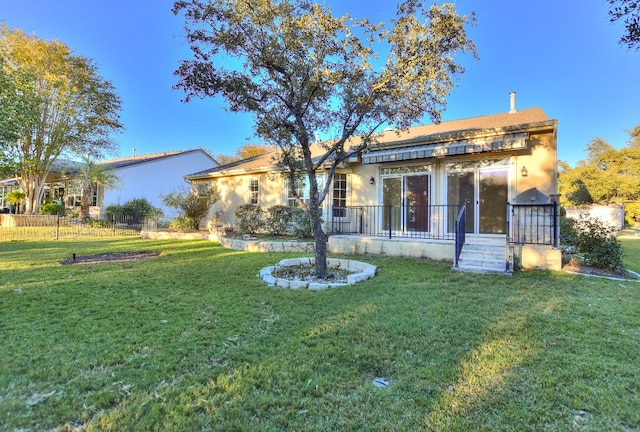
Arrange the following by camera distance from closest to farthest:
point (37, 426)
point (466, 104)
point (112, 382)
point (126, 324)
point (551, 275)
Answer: point (37, 426), point (112, 382), point (126, 324), point (551, 275), point (466, 104)

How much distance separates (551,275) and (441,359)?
5002mm

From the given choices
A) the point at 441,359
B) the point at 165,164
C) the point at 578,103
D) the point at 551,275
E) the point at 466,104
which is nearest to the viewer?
the point at 441,359

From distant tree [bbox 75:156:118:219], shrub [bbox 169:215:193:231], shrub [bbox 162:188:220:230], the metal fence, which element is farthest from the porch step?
distant tree [bbox 75:156:118:219]

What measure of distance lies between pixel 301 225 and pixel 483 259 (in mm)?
6423

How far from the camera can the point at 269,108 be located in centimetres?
654

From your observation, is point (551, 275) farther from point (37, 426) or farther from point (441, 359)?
point (37, 426)

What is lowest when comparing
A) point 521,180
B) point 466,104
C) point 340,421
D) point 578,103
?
point 340,421

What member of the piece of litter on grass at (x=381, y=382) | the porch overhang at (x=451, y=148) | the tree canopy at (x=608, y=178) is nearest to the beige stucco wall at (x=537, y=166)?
the porch overhang at (x=451, y=148)

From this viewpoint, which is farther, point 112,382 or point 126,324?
point 126,324

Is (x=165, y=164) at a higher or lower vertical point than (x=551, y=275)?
higher

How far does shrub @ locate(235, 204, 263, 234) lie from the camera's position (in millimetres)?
13195

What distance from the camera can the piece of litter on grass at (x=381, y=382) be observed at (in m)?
2.60

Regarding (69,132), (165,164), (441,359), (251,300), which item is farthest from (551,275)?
(69,132)

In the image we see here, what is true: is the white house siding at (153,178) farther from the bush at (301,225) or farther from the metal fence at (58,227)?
the bush at (301,225)
